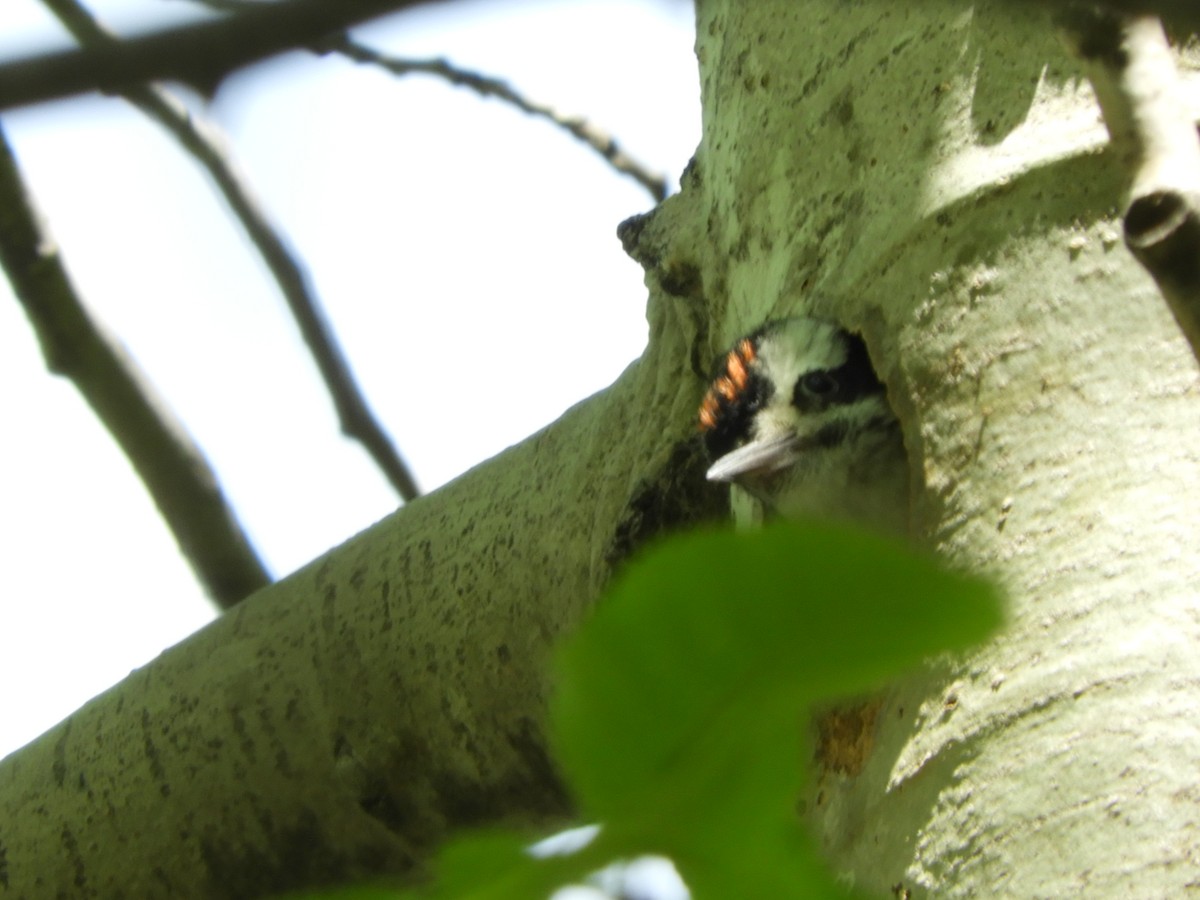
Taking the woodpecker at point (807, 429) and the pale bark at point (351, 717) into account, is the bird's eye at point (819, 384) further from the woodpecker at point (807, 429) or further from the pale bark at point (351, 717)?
the pale bark at point (351, 717)

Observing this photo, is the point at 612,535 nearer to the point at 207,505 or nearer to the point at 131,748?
the point at 131,748

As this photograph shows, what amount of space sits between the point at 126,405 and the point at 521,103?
1098mm

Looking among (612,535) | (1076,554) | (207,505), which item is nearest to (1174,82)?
(1076,554)

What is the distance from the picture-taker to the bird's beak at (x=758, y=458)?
2150mm

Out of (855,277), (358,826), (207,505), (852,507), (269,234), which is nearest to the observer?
(855,277)

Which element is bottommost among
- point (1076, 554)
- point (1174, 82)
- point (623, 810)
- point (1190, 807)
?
point (1190, 807)

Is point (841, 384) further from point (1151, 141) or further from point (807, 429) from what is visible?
point (1151, 141)

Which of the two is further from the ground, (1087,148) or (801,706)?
(1087,148)

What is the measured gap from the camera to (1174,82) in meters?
0.90

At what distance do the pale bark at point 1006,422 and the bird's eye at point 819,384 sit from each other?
1.23 ft

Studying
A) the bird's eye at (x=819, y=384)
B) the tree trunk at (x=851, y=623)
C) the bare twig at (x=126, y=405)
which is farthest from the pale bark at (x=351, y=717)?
the bare twig at (x=126, y=405)

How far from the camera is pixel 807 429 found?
2496mm

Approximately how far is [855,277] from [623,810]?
52.1 inches

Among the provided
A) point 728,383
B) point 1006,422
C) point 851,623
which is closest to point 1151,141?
point 1006,422
